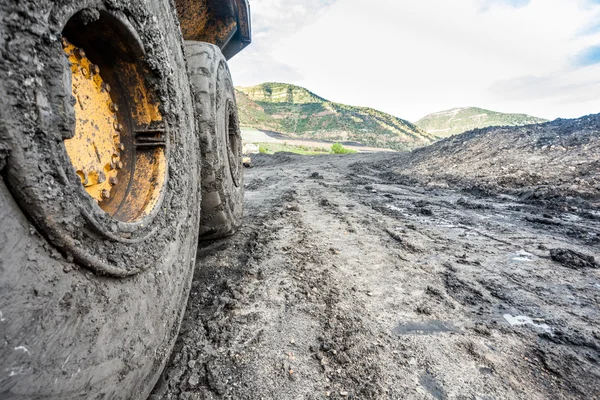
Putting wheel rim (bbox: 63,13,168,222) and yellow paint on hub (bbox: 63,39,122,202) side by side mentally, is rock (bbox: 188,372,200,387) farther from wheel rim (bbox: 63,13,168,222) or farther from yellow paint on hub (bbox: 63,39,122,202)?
yellow paint on hub (bbox: 63,39,122,202)

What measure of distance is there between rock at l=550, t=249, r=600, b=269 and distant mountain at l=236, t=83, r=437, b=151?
35.0m

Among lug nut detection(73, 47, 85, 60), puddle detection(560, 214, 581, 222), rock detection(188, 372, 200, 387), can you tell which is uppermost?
lug nut detection(73, 47, 85, 60)

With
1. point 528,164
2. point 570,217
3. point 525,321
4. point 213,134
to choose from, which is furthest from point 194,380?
point 528,164

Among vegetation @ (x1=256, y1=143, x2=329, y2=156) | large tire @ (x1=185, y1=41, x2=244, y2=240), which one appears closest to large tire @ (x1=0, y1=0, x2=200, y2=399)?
large tire @ (x1=185, y1=41, x2=244, y2=240)

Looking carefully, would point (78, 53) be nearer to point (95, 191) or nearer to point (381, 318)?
point (95, 191)

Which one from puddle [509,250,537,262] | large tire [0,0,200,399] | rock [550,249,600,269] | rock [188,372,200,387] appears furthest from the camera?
puddle [509,250,537,262]

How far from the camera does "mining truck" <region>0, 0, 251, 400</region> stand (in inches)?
22.9

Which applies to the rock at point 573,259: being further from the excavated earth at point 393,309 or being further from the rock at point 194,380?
the rock at point 194,380

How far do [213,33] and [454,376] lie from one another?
2617 millimetres

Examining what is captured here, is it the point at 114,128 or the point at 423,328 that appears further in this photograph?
the point at 423,328

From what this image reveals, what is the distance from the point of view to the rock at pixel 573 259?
2176 millimetres

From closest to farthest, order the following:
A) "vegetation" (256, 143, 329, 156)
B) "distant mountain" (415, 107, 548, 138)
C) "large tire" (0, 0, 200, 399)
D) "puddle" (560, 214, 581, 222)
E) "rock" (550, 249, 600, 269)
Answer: "large tire" (0, 0, 200, 399), "rock" (550, 249, 600, 269), "puddle" (560, 214, 581, 222), "vegetation" (256, 143, 329, 156), "distant mountain" (415, 107, 548, 138)

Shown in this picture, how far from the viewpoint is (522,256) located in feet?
7.73

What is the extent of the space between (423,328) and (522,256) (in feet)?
4.64
